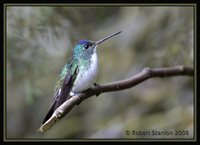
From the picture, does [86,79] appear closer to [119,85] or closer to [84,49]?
[119,85]

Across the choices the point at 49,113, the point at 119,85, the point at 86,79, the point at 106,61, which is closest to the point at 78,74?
the point at 86,79

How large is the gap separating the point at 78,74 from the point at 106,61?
2.09 metres

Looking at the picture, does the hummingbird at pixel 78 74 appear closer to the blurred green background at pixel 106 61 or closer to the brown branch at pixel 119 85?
the brown branch at pixel 119 85

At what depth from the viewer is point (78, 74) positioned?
2.98m

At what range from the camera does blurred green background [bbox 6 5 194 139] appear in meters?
3.72

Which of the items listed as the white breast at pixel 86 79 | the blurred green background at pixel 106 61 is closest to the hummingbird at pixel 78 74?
the white breast at pixel 86 79

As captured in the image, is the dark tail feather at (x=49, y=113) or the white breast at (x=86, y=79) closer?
the dark tail feather at (x=49, y=113)

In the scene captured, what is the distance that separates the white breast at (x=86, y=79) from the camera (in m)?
2.81

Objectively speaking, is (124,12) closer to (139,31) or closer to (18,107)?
(139,31)

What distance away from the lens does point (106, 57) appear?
5098 millimetres

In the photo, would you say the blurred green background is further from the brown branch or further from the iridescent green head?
the brown branch

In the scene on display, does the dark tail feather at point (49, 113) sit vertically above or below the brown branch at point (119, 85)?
below

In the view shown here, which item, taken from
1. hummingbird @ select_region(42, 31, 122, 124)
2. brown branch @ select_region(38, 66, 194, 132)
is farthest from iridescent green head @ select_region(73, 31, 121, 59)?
brown branch @ select_region(38, 66, 194, 132)

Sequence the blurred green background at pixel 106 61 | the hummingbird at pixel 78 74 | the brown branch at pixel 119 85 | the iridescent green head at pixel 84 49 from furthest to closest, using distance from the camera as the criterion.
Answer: the blurred green background at pixel 106 61, the iridescent green head at pixel 84 49, the hummingbird at pixel 78 74, the brown branch at pixel 119 85
